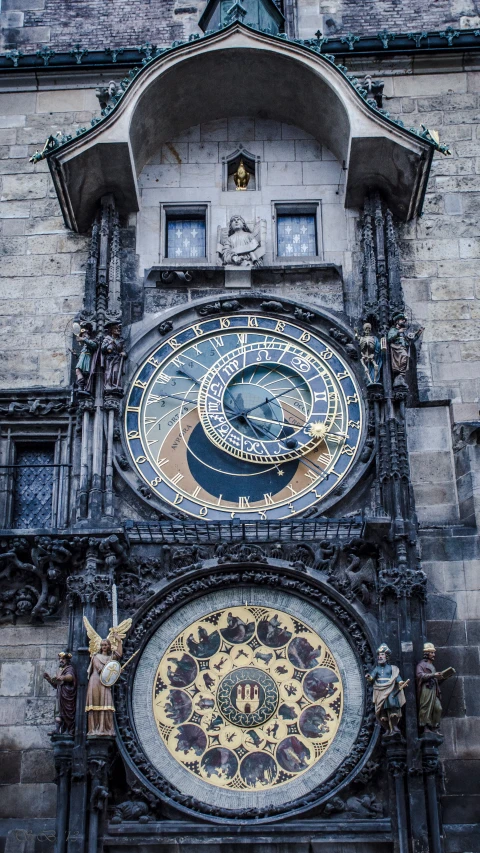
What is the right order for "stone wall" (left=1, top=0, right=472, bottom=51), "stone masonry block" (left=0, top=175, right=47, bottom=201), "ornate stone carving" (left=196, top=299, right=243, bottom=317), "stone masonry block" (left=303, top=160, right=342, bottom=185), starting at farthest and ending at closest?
1. "stone wall" (left=1, top=0, right=472, bottom=51)
2. "stone masonry block" (left=0, top=175, right=47, bottom=201)
3. "stone masonry block" (left=303, top=160, right=342, bottom=185)
4. "ornate stone carving" (left=196, top=299, right=243, bottom=317)

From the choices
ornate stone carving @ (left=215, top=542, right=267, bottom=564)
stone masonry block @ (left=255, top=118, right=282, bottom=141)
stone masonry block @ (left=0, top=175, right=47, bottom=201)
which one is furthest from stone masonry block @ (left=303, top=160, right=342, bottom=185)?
ornate stone carving @ (left=215, top=542, right=267, bottom=564)

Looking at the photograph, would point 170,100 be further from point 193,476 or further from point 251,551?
point 251,551

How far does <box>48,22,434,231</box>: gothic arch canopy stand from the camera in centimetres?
1316

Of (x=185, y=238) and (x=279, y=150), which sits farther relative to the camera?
(x=279, y=150)

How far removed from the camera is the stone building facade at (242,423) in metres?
11.1

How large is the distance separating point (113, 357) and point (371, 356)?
2284 mm

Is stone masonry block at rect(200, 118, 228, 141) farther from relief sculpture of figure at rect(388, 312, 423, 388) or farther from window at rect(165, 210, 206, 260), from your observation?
relief sculpture of figure at rect(388, 312, 423, 388)

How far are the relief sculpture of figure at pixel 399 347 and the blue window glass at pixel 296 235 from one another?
1.33 metres

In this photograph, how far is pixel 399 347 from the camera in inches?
496

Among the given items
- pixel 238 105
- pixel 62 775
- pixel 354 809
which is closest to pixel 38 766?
pixel 62 775

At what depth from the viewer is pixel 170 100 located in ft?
45.1

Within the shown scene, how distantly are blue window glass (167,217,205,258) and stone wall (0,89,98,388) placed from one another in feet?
2.74

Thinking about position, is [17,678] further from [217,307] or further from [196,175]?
[196,175]

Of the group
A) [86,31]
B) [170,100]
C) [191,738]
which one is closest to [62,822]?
[191,738]
